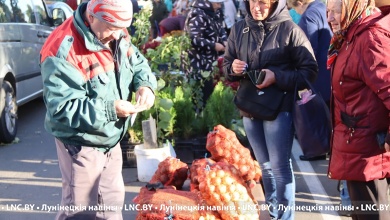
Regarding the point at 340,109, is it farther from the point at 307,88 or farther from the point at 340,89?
the point at 307,88

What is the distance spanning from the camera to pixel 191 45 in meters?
6.59

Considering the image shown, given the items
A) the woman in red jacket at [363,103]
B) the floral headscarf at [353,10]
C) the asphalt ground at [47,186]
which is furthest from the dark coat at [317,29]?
the floral headscarf at [353,10]

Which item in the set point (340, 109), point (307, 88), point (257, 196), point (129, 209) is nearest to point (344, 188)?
point (257, 196)

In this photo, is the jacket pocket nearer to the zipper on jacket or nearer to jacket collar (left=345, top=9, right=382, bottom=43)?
the zipper on jacket

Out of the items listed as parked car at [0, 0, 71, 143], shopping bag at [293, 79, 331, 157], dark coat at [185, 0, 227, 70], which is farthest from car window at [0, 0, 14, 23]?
→ shopping bag at [293, 79, 331, 157]

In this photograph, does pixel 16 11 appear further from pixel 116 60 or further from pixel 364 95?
pixel 364 95

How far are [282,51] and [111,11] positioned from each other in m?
1.32

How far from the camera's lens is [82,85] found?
9.91ft

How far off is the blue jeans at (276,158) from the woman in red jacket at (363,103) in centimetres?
59

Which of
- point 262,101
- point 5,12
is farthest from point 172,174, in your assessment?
point 5,12

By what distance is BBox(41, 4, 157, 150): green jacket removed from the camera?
292 cm

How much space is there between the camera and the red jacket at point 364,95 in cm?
292

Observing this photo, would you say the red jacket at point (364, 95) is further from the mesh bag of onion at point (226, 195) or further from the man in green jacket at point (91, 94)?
the man in green jacket at point (91, 94)

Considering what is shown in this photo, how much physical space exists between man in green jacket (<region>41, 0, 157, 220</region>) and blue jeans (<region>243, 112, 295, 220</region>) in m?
0.96
